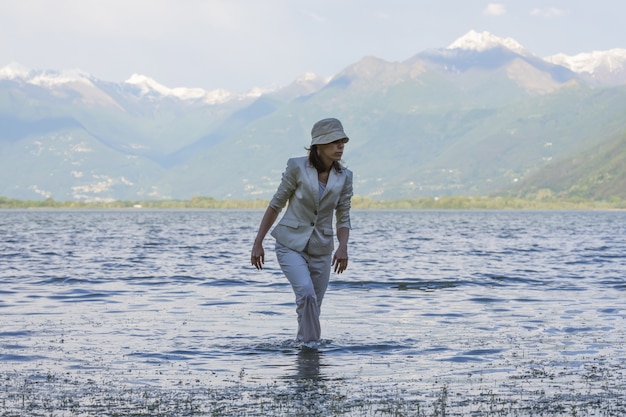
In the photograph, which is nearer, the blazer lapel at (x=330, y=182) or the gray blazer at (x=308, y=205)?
the gray blazer at (x=308, y=205)

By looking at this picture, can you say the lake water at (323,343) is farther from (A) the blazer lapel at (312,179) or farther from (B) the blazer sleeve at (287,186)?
(A) the blazer lapel at (312,179)

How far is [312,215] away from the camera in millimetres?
13117

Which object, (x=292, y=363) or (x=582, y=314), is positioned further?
(x=582, y=314)

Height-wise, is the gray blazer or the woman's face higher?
the woman's face

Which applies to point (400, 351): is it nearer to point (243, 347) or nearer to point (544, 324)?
point (243, 347)

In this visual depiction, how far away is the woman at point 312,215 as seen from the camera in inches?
504

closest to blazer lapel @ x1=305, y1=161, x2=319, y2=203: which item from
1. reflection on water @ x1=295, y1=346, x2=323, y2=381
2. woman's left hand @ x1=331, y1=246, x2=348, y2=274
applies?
woman's left hand @ x1=331, y1=246, x2=348, y2=274

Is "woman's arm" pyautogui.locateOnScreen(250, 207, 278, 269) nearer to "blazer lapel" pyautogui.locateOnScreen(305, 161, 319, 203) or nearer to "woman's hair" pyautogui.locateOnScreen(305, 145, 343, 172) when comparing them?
"blazer lapel" pyautogui.locateOnScreen(305, 161, 319, 203)

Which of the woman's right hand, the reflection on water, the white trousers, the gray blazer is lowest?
the reflection on water

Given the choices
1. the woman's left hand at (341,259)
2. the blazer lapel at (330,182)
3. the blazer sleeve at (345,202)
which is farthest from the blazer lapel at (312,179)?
the woman's left hand at (341,259)

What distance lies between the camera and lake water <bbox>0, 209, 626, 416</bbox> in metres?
10.6

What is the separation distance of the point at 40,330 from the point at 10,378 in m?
5.16

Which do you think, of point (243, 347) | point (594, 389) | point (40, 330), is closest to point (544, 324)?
point (243, 347)

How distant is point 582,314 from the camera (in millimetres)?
19984
